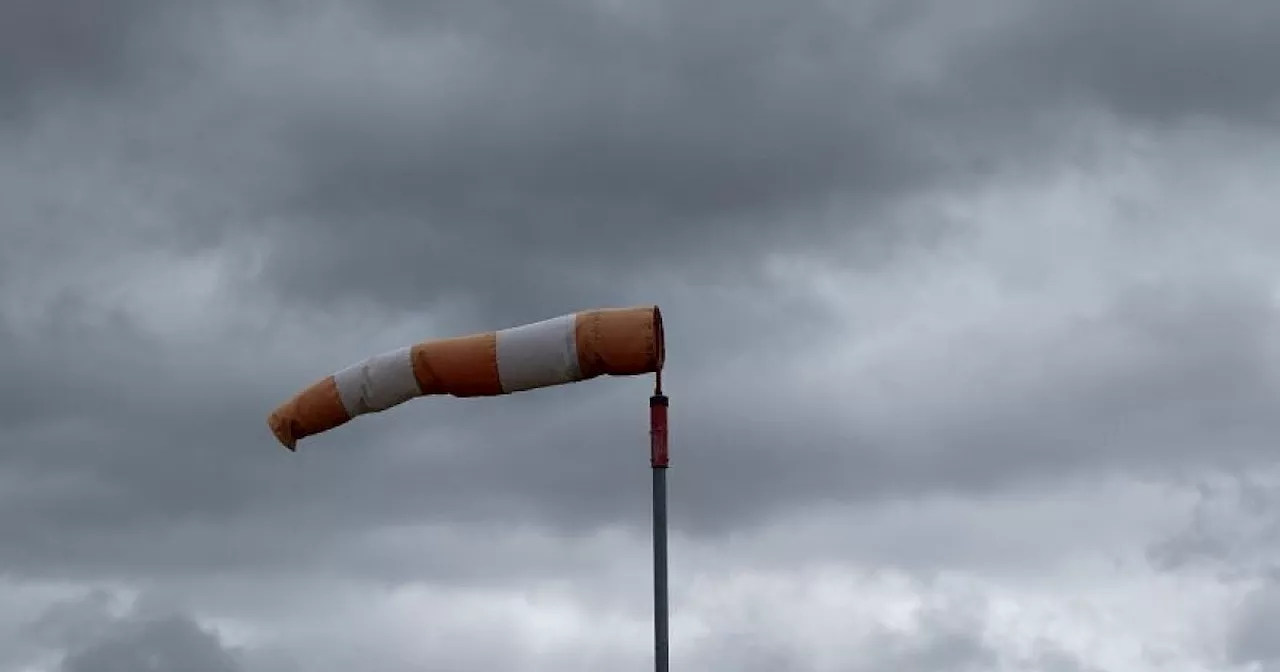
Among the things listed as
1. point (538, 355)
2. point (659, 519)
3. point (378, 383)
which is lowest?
point (659, 519)

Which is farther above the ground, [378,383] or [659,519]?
[378,383]

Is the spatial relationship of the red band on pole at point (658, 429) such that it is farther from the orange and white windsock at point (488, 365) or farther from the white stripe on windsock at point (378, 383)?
the white stripe on windsock at point (378, 383)

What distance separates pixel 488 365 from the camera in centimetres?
4284

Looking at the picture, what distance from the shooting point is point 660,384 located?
135 ft

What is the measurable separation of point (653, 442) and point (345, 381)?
782 centimetres

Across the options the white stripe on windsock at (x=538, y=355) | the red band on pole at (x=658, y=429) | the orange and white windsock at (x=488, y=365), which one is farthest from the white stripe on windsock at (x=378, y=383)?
the red band on pole at (x=658, y=429)

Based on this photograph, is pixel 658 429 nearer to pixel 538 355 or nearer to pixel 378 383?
pixel 538 355

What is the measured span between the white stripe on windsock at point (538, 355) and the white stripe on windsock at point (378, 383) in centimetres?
229

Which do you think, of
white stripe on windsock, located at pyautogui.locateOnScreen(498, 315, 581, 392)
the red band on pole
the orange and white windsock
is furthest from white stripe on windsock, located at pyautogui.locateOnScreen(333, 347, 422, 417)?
the red band on pole

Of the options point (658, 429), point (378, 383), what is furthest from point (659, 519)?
point (378, 383)

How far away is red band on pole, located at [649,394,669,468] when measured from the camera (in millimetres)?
→ 40938

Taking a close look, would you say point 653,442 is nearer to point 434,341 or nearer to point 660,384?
point 660,384

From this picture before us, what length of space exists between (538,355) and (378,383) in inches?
160

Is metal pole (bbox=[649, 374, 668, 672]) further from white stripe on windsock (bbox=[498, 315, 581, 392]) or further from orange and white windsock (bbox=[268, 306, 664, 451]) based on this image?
white stripe on windsock (bbox=[498, 315, 581, 392])
